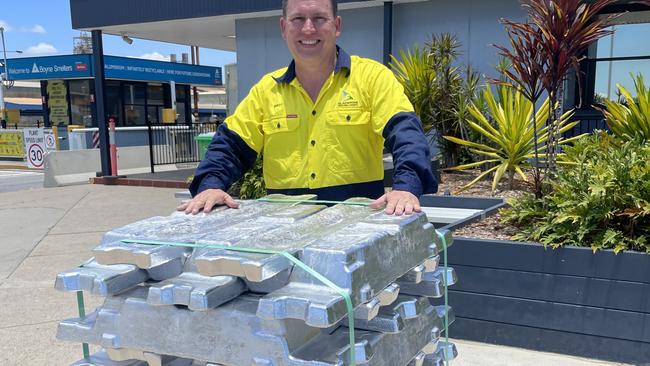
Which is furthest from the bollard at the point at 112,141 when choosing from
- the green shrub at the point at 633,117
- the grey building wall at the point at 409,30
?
the green shrub at the point at 633,117

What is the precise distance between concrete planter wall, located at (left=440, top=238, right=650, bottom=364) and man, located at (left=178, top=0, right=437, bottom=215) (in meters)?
1.45

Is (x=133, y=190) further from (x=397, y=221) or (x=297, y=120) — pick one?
(x=397, y=221)

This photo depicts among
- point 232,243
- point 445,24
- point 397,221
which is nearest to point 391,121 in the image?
point 397,221

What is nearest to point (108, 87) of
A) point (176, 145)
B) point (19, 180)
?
point (19, 180)

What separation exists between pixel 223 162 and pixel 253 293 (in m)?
0.93

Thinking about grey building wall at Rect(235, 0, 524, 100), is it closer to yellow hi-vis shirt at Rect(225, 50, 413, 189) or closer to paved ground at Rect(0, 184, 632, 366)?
paved ground at Rect(0, 184, 632, 366)

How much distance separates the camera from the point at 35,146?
1766 centimetres

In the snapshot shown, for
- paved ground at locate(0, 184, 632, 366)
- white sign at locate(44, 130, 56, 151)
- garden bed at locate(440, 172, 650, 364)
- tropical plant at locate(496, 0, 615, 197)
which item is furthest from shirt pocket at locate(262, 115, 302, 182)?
white sign at locate(44, 130, 56, 151)

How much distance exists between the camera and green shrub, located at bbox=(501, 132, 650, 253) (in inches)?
130

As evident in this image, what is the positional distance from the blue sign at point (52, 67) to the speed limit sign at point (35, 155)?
4.74 metres

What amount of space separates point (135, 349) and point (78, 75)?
22687 millimetres

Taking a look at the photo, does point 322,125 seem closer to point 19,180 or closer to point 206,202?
point 206,202

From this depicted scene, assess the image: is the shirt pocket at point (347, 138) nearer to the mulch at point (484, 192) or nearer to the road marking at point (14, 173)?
the mulch at point (484, 192)

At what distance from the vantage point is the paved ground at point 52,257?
352cm
